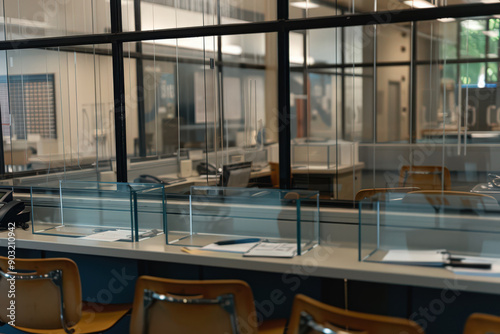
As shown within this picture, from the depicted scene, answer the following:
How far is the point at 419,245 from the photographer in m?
2.63

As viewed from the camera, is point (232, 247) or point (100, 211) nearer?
point (232, 247)

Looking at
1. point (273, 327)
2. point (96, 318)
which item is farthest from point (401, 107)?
point (96, 318)

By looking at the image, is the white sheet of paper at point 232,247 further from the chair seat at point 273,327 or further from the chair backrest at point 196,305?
the chair backrest at point 196,305

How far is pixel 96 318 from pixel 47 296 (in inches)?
12.0

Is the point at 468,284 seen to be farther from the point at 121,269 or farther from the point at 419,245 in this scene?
the point at 121,269

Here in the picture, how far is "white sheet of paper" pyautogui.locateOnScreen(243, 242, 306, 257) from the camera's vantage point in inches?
107

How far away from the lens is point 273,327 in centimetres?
267

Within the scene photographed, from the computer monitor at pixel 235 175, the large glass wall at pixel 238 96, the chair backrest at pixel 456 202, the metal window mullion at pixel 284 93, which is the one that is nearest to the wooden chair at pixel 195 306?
the chair backrest at pixel 456 202

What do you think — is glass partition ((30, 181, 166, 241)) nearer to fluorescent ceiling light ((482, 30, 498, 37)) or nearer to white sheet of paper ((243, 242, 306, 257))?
white sheet of paper ((243, 242, 306, 257))

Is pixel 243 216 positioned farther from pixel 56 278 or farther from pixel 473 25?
pixel 473 25

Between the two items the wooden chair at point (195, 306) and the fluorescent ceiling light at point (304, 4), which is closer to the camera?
the wooden chair at point (195, 306)

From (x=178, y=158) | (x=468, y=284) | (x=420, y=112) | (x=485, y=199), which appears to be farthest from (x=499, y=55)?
(x=468, y=284)

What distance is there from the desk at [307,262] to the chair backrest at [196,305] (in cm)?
36

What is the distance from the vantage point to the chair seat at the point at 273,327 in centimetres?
262
